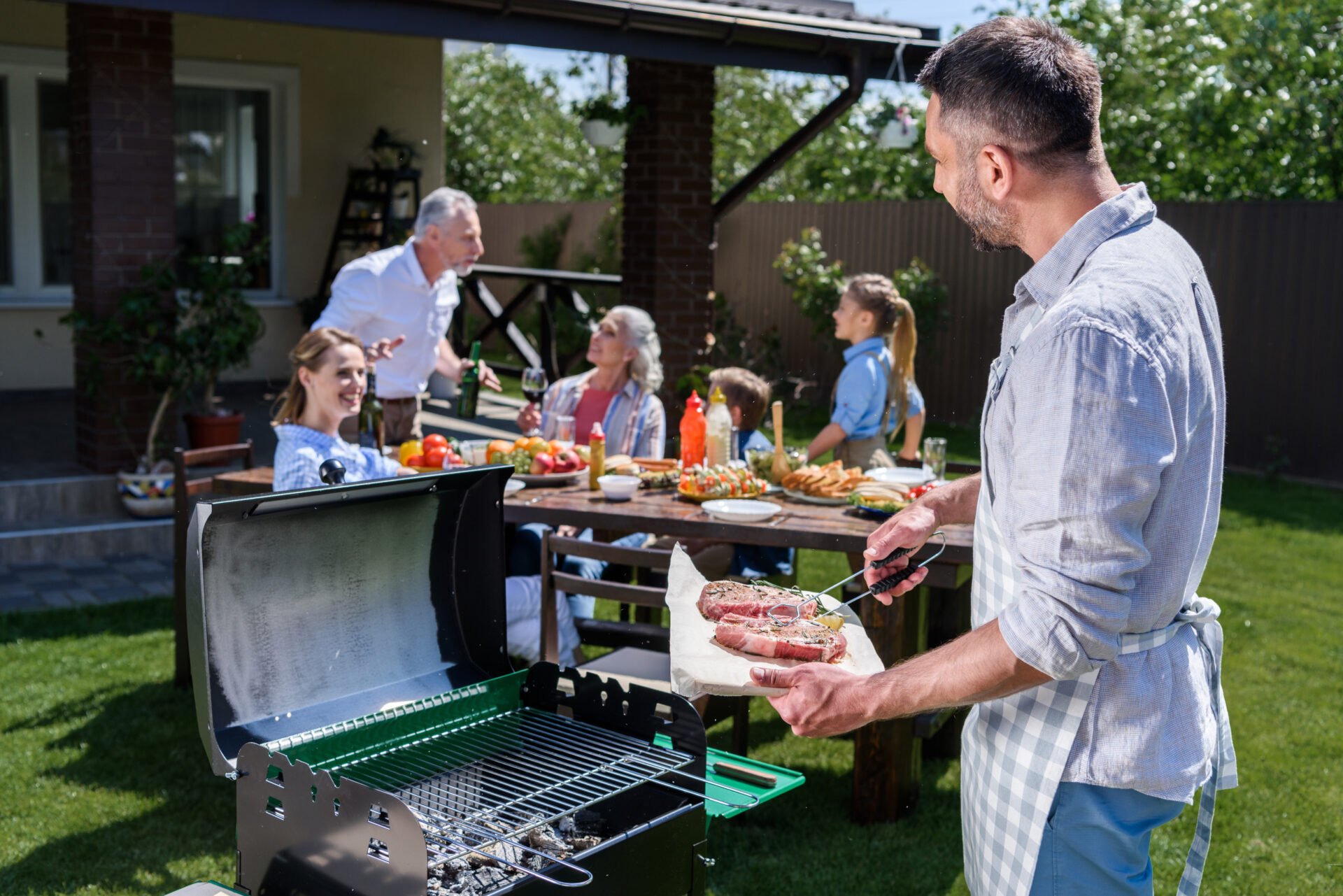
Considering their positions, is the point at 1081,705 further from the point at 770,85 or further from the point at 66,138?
the point at 770,85

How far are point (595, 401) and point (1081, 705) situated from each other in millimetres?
4009

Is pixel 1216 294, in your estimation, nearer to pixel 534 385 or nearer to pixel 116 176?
pixel 534 385

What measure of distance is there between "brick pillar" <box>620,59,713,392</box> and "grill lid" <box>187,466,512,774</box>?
559 cm

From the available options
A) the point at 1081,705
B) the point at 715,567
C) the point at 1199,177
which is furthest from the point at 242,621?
the point at 1199,177

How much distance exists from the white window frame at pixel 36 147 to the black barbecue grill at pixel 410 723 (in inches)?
267

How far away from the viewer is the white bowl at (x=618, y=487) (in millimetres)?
4305

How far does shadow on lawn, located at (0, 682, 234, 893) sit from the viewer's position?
3.48 m

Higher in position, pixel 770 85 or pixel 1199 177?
pixel 770 85

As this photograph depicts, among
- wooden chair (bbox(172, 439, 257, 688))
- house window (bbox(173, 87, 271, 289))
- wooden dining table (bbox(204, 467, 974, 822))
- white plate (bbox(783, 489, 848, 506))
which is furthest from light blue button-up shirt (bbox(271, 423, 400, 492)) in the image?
house window (bbox(173, 87, 271, 289))

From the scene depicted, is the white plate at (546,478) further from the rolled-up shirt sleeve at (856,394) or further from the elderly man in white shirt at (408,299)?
the rolled-up shirt sleeve at (856,394)

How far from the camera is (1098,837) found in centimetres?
176

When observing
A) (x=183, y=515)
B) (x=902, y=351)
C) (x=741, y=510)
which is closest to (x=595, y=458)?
(x=741, y=510)

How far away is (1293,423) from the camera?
33.1 feet

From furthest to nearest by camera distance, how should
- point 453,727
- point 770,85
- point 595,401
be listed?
point 770,85, point 595,401, point 453,727
